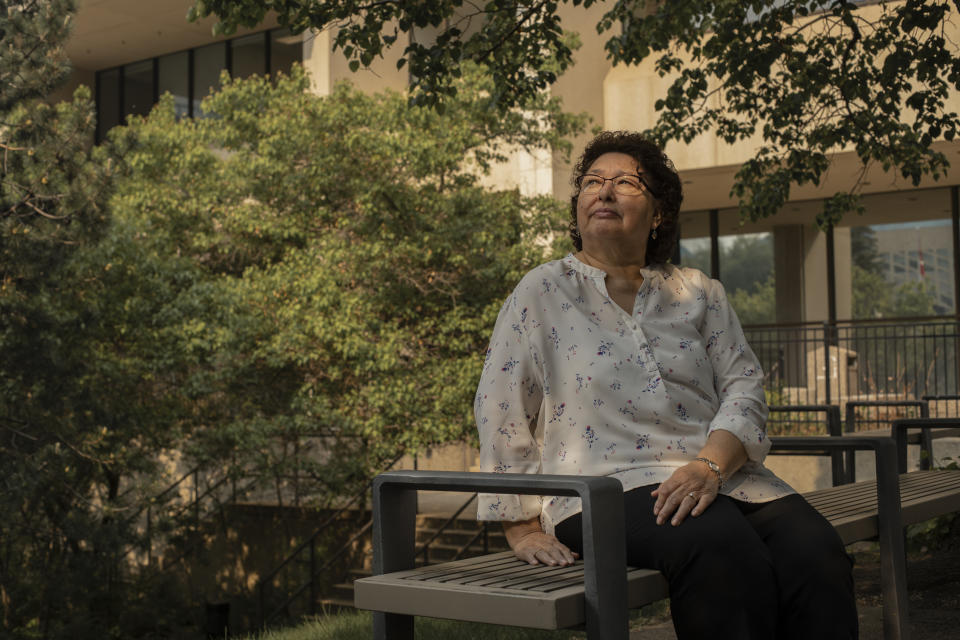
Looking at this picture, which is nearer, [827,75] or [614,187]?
[614,187]

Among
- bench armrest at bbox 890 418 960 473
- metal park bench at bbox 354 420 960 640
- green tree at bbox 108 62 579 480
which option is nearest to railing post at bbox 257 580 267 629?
green tree at bbox 108 62 579 480

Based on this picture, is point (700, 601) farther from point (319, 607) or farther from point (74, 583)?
point (319, 607)

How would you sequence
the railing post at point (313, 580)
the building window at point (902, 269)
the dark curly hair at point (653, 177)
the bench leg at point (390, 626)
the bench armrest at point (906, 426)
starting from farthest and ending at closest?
the building window at point (902, 269) < the railing post at point (313, 580) < the bench armrest at point (906, 426) < the dark curly hair at point (653, 177) < the bench leg at point (390, 626)

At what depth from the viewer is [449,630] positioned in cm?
545


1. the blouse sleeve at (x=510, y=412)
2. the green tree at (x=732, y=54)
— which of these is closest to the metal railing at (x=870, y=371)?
the green tree at (x=732, y=54)

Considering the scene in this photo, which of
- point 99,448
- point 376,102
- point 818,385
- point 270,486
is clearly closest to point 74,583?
point 99,448

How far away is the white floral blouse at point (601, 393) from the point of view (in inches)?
114

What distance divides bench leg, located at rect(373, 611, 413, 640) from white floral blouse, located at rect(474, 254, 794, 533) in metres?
0.34

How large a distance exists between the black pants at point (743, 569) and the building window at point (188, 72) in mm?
21132

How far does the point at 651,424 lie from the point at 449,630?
2.89 m

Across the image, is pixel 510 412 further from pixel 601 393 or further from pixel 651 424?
pixel 651 424

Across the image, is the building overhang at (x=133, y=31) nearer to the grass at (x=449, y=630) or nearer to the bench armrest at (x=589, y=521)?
the grass at (x=449, y=630)

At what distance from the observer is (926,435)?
22.2 ft

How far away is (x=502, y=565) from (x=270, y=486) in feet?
42.9
